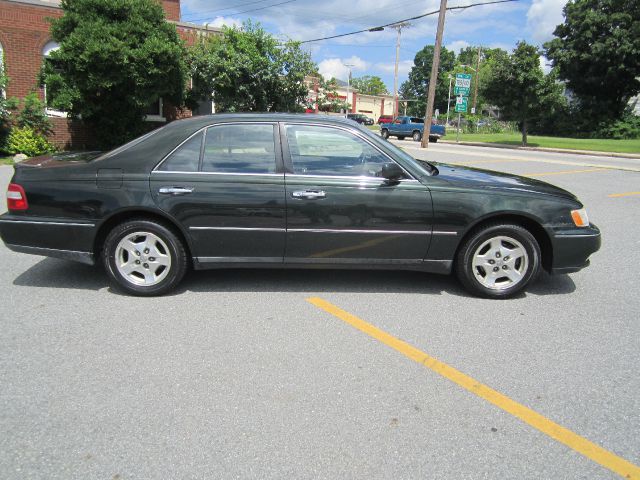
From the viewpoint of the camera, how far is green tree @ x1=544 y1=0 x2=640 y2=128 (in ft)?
129

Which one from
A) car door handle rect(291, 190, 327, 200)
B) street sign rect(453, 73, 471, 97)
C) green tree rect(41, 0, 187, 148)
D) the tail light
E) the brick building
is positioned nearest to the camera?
car door handle rect(291, 190, 327, 200)

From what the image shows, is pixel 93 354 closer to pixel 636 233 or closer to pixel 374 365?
pixel 374 365

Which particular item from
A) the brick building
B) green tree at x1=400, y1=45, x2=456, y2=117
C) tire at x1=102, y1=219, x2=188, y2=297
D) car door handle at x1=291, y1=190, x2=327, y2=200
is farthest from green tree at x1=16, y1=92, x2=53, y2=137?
green tree at x1=400, y1=45, x2=456, y2=117

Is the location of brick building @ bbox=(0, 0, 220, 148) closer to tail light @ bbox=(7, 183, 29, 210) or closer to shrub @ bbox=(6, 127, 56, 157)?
shrub @ bbox=(6, 127, 56, 157)

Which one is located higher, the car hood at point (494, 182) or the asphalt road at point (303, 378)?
the car hood at point (494, 182)

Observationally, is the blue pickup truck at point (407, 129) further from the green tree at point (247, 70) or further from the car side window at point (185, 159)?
the car side window at point (185, 159)

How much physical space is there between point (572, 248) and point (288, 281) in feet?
8.48

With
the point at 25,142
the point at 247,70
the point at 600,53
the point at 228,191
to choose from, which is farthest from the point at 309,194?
the point at 600,53

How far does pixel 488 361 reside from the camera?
341 centimetres

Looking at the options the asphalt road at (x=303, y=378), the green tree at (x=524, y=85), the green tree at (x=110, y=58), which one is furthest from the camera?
the green tree at (x=524, y=85)

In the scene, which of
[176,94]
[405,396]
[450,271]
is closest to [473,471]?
[405,396]

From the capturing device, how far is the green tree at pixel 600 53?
129ft

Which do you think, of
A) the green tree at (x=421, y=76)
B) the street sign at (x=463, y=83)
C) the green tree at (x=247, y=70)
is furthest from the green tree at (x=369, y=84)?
the green tree at (x=247, y=70)

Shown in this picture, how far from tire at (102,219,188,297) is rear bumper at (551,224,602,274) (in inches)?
129
